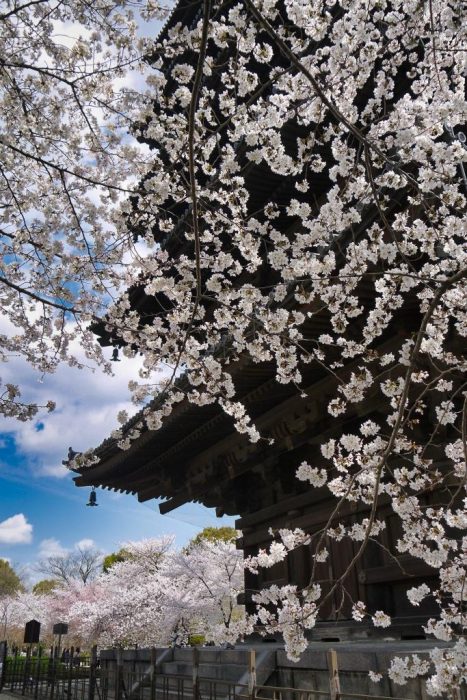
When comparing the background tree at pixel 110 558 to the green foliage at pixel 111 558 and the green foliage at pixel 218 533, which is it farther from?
the green foliage at pixel 218 533

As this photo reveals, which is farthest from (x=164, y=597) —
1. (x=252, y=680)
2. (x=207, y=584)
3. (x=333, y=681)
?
(x=333, y=681)

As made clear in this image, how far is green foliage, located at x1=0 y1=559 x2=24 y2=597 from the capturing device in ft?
174

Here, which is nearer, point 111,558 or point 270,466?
point 270,466

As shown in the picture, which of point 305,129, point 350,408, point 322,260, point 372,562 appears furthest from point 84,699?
point 305,129

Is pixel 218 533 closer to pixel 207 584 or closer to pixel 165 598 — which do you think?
pixel 165 598

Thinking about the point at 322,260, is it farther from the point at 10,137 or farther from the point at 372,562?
the point at 372,562

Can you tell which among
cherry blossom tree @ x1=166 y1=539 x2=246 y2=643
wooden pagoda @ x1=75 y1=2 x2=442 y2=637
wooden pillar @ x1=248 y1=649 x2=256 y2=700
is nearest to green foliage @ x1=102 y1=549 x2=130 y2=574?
cherry blossom tree @ x1=166 y1=539 x2=246 y2=643

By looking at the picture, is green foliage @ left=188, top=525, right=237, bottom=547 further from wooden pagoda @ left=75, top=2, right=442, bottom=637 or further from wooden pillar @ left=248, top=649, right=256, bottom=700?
wooden pillar @ left=248, top=649, right=256, bottom=700

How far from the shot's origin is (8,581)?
5516 cm

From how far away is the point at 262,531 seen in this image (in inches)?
384

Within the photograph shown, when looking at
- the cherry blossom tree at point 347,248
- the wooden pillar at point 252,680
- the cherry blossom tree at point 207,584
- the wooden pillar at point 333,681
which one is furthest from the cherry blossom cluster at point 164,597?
the cherry blossom tree at point 347,248

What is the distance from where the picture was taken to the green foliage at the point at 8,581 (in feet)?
174

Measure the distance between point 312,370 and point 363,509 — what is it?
6.78 feet

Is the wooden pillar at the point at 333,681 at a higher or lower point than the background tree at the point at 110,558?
lower
